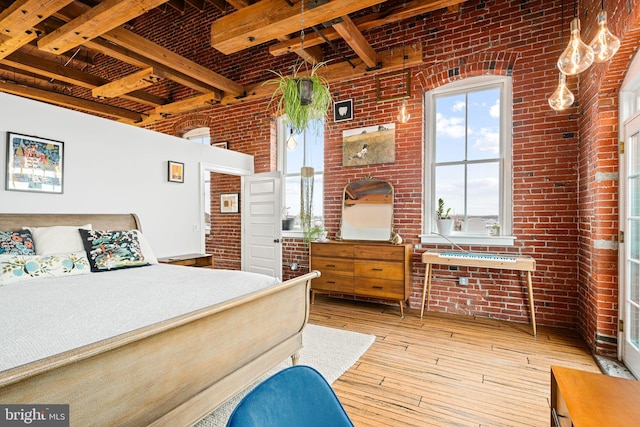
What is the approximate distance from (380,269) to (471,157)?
5.95 feet

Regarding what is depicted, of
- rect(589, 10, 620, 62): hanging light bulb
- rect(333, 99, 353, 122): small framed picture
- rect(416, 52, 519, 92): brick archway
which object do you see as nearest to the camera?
rect(589, 10, 620, 62): hanging light bulb

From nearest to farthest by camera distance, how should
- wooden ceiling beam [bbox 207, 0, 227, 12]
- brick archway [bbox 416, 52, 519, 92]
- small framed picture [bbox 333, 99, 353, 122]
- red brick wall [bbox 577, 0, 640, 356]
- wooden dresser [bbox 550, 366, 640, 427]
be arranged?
1. wooden dresser [bbox 550, 366, 640, 427]
2. red brick wall [bbox 577, 0, 640, 356]
3. brick archway [bbox 416, 52, 519, 92]
4. small framed picture [bbox 333, 99, 353, 122]
5. wooden ceiling beam [bbox 207, 0, 227, 12]

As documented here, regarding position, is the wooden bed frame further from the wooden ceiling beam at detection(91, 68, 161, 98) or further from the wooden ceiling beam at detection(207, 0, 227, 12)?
the wooden ceiling beam at detection(207, 0, 227, 12)

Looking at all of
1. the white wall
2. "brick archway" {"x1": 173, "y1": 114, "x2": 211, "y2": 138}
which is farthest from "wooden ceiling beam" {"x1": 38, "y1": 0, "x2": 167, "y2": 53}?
"brick archway" {"x1": 173, "y1": 114, "x2": 211, "y2": 138}

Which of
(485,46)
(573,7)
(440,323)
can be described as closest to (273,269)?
(440,323)

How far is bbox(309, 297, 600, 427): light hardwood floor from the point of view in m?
2.12

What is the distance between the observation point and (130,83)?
484 centimetres

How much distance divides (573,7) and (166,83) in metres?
6.46

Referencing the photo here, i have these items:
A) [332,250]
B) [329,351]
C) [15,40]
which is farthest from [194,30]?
[329,351]

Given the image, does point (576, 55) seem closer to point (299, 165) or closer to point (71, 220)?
point (299, 165)

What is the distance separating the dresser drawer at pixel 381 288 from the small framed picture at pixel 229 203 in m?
2.83

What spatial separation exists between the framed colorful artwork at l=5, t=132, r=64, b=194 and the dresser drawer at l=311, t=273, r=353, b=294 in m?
3.15

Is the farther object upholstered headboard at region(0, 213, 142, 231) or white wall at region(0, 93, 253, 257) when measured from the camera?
white wall at region(0, 93, 253, 257)

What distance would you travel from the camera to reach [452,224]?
164 inches
